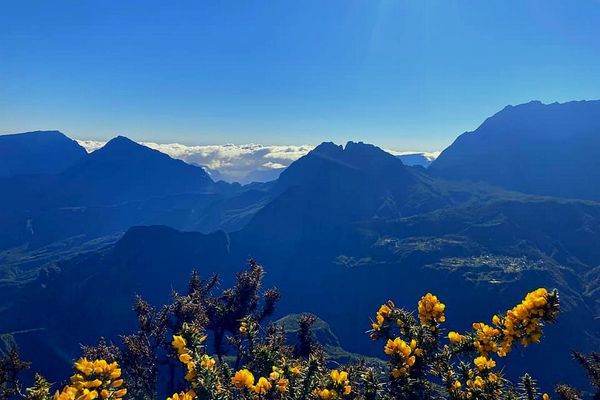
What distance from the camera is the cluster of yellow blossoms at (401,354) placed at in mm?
8106

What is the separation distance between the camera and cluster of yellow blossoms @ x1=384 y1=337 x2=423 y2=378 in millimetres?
8106

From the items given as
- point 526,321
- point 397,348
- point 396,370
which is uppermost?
point 526,321

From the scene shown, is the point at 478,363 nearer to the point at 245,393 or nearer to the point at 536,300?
the point at 536,300

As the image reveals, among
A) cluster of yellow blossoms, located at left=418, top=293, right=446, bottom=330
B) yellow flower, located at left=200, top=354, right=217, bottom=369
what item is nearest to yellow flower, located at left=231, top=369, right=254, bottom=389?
yellow flower, located at left=200, top=354, right=217, bottom=369

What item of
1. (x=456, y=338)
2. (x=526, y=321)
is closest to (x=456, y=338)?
(x=456, y=338)

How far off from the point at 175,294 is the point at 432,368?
22325mm

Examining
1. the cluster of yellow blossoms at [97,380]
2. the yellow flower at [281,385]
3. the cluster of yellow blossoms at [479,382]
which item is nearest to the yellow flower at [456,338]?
the cluster of yellow blossoms at [479,382]

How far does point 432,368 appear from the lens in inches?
325

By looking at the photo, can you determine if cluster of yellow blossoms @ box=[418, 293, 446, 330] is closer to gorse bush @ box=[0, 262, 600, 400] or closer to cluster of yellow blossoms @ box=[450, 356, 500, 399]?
gorse bush @ box=[0, 262, 600, 400]

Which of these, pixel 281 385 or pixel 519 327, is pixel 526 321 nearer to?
pixel 519 327

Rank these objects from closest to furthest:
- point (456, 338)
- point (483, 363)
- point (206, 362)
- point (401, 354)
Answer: point (206, 362) → point (483, 363) → point (401, 354) → point (456, 338)

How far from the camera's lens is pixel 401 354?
820 cm

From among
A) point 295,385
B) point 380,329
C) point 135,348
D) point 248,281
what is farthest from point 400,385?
point 248,281

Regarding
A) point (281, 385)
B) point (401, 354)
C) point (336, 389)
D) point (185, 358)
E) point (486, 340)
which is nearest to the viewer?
point (185, 358)
